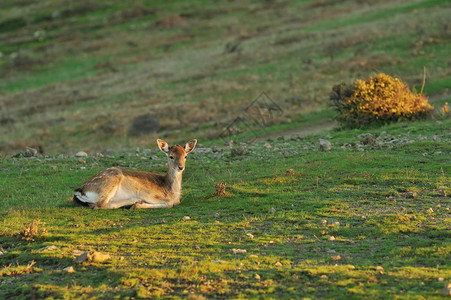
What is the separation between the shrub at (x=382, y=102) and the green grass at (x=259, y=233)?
4909mm

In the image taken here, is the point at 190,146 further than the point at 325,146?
No

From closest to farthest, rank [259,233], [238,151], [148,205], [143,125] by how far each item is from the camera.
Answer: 1. [259,233]
2. [148,205]
3. [238,151]
4. [143,125]

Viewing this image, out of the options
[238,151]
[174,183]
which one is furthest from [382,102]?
[174,183]

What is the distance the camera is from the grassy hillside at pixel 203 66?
32.2 meters

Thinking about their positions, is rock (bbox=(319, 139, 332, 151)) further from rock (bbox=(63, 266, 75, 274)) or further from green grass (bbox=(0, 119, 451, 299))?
rock (bbox=(63, 266, 75, 274))

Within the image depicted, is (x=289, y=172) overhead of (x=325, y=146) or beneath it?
overhead

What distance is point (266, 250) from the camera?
962 cm

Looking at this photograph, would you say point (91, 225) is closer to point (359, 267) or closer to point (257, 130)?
point (359, 267)

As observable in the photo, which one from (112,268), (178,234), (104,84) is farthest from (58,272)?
(104,84)

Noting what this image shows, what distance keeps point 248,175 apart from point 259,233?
595 cm

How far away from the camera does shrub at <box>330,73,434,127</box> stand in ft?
76.2

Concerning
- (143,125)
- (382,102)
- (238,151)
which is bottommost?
(143,125)

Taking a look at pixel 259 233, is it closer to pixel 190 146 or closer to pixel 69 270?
pixel 69 270

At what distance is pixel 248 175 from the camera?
656 inches
